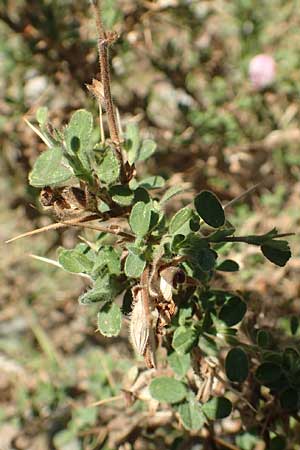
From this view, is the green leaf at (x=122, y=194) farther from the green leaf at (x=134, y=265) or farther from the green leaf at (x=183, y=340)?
the green leaf at (x=183, y=340)

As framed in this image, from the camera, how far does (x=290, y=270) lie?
6.85ft

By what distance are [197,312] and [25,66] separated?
127 centimetres

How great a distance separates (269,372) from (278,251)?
0.29 meters

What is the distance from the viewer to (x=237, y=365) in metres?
1.22

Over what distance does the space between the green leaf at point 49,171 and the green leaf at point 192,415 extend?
1.61 ft

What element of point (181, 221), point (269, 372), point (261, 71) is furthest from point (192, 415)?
point (261, 71)

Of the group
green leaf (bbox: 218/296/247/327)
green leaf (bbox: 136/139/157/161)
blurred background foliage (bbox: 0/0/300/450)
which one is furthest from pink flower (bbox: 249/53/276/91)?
green leaf (bbox: 218/296/247/327)

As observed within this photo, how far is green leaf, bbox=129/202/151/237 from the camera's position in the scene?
1043 millimetres

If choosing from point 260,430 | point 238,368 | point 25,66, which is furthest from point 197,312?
point 25,66

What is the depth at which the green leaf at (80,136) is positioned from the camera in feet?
3.43

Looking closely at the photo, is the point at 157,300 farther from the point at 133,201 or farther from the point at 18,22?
the point at 18,22

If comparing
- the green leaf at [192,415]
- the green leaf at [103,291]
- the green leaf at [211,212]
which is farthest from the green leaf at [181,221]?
the green leaf at [192,415]

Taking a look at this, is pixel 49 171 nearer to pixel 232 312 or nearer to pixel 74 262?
pixel 74 262

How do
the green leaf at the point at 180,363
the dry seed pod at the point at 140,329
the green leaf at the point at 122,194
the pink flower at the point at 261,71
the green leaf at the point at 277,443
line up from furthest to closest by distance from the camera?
1. the pink flower at the point at 261,71
2. the green leaf at the point at 277,443
3. the green leaf at the point at 180,363
4. the green leaf at the point at 122,194
5. the dry seed pod at the point at 140,329
